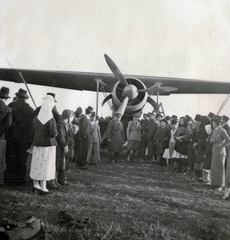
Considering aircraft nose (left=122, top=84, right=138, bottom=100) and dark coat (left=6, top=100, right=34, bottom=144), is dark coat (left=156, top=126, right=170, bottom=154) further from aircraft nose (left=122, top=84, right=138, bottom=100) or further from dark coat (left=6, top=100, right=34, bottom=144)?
dark coat (left=6, top=100, right=34, bottom=144)

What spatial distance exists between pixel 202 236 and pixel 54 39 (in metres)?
4.15

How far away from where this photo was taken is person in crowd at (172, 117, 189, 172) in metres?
6.93

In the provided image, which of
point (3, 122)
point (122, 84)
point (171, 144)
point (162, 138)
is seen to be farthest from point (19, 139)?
point (122, 84)

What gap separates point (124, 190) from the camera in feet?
15.2

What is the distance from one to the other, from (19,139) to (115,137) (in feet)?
14.1

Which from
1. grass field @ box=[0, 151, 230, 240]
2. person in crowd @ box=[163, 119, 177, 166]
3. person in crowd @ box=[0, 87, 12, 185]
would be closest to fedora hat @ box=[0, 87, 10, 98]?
person in crowd @ box=[0, 87, 12, 185]

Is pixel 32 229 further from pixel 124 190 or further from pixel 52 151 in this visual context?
pixel 124 190

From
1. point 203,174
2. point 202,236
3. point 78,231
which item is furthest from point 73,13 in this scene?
point 203,174

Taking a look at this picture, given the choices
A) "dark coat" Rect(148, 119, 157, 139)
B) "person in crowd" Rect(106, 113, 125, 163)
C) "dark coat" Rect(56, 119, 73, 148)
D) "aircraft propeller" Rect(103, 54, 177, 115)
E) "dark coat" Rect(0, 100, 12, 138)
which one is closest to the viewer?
"dark coat" Rect(0, 100, 12, 138)

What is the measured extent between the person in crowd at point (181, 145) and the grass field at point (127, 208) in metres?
1.63

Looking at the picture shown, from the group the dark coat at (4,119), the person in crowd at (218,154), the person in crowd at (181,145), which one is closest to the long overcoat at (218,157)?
the person in crowd at (218,154)

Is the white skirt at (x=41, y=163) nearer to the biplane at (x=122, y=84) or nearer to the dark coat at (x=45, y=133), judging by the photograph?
the dark coat at (x=45, y=133)

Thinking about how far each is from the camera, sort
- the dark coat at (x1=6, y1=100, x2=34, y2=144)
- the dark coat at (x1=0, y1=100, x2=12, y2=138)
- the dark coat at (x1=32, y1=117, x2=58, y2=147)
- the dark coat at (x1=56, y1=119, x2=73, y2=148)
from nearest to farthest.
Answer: the dark coat at (x1=32, y1=117, x2=58, y2=147)
the dark coat at (x1=0, y1=100, x2=12, y2=138)
the dark coat at (x1=56, y1=119, x2=73, y2=148)
the dark coat at (x1=6, y1=100, x2=34, y2=144)

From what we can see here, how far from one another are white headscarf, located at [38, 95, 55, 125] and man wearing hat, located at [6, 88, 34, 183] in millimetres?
756
